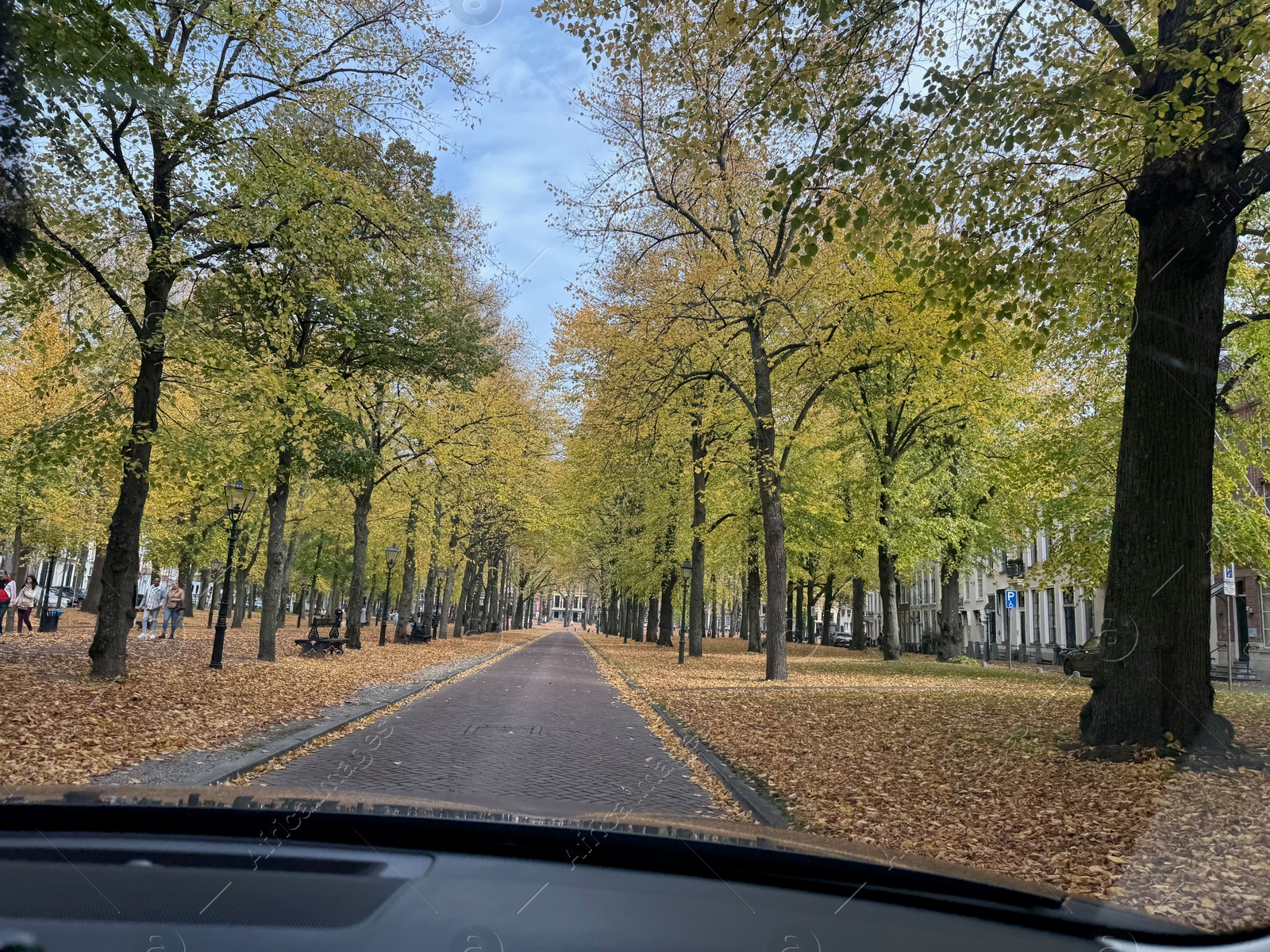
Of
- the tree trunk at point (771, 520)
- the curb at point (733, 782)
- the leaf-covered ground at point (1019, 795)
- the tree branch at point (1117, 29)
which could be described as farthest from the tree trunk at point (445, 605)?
the tree branch at point (1117, 29)

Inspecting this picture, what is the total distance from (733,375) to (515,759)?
546 inches

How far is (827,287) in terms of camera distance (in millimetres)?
17547

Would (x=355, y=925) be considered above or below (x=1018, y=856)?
above

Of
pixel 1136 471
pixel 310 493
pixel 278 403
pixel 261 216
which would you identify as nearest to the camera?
pixel 1136 471

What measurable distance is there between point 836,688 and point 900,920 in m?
16.1

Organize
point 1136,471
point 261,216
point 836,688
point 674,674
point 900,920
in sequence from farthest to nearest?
point 674,674
point 836,688
point 261,216
point 1136,471
point 900,920

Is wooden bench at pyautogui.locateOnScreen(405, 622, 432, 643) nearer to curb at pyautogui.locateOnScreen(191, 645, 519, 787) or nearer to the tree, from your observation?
curb at pyautogui.locateOnScreen(191, 645, 519, 787)

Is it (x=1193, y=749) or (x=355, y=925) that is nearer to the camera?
(x=355, y=925)

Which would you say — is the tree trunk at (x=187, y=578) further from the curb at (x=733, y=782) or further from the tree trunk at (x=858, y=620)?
the curb at (x=733, y=782)

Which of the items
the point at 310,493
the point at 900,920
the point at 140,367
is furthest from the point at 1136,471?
the point at 310,493

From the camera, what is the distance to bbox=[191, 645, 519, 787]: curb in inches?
300

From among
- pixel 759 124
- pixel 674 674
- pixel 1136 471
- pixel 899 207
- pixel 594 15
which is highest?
A: pixel 594 15

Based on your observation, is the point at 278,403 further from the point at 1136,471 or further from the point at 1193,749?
the point at 1193,749

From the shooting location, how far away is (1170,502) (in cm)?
833
